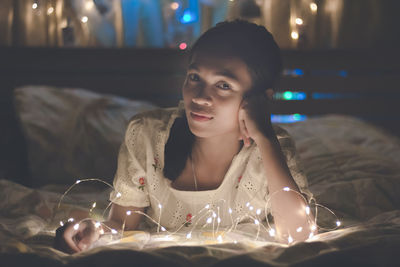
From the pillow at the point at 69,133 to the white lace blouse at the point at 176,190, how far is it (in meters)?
0.81

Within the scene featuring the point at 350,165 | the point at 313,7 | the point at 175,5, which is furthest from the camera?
the point at 313,7

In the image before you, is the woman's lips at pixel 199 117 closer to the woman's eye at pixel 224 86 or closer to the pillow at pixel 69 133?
the woman's eye at pixel 224 86

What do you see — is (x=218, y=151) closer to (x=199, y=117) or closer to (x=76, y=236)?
(x=199, y=117)

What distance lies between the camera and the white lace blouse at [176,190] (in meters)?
1.61

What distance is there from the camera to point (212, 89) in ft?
4.76

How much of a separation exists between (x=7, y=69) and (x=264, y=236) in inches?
94.1

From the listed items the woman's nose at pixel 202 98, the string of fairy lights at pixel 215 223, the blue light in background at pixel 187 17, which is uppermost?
the blue light in background at pixel 187 17

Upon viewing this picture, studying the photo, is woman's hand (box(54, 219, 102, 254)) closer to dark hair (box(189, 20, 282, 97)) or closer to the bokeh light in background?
dark hair (box(189, 20, 282, 97))

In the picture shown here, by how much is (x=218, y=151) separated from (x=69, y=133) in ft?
3.86

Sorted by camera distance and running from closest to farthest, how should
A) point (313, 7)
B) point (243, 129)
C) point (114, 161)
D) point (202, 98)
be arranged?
point (202, 98), point (243, 129), point (114, 161), point (313, 7)

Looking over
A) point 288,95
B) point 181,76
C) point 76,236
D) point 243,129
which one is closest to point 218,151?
point 243,129

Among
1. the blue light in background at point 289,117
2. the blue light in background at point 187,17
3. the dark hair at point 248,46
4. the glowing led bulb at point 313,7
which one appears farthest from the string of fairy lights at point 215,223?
the glowing led bulb at point 313,7

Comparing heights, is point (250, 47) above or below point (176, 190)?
above

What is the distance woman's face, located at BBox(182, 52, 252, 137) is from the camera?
4.73 feet
